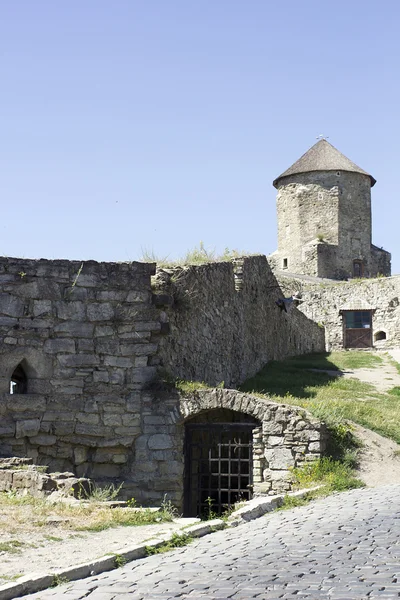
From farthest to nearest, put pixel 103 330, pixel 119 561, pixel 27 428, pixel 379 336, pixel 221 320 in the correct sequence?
1. pixel 379 336
2. pixel 221 320
3. pixel 103 330
4. pixel 27 428
5. pixel 119 561

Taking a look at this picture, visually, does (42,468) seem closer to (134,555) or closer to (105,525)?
(105,525)

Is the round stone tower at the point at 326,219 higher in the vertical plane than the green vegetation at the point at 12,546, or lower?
higher

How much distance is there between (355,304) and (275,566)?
34167 millimetres

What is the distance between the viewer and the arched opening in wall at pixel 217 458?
514 inches

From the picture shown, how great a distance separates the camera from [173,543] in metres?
7.91

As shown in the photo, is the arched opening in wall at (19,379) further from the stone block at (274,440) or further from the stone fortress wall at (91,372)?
the stone block at (274,440)

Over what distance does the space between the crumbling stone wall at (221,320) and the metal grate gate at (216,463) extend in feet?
4.49

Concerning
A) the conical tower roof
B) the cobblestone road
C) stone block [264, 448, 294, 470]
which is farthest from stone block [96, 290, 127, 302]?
the conical tower roof

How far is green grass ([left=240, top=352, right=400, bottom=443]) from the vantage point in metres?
14.0

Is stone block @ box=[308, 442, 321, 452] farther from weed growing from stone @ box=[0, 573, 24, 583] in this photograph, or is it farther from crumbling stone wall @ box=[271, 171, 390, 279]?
crumbling stone wall @ box=[271, 171, 390, 279]

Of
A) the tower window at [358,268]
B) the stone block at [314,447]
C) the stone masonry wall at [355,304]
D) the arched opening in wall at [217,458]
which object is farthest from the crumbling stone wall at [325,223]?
the stone block at [314,447]

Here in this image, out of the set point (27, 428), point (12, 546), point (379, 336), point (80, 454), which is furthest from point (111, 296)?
point (379, 336)

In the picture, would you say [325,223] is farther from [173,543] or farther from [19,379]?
[173,543]

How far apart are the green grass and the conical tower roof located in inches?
1047
